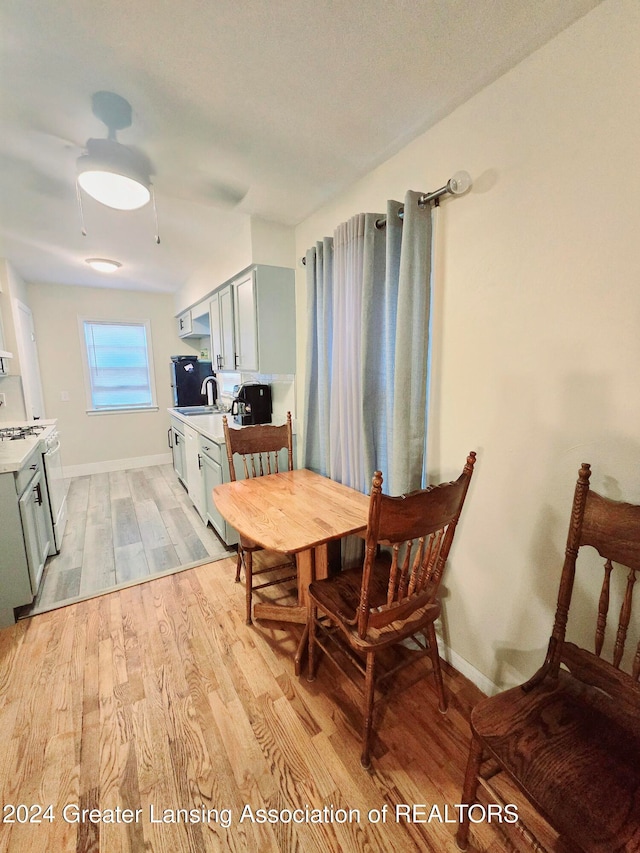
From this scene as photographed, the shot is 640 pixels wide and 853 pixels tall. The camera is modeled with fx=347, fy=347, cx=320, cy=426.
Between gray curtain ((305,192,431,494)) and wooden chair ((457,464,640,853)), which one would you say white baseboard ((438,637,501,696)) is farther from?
gray curtain ((305,192,431,494))

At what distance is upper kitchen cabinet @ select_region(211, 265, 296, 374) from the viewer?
257 centimetres

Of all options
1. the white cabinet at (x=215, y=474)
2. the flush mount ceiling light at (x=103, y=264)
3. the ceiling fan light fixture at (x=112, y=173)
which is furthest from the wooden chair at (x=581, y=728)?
the flush mount ceiling light at (x=103, y=264)

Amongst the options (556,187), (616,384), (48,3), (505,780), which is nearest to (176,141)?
(48,3)

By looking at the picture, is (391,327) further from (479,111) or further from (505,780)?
(505,780)

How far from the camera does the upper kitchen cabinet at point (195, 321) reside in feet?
13.0

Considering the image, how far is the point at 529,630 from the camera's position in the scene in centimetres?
137

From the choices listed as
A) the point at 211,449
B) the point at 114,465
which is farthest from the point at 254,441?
the point at 114,465

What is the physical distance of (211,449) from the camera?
278 cm

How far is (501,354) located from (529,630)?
43.2 inches

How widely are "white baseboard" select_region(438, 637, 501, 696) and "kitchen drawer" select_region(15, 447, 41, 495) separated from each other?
2455mm

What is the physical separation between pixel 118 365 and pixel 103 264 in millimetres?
1879

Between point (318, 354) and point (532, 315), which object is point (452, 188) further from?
point (318, 354)

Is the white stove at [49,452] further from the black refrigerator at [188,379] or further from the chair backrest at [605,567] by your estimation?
the chair backrest at [605,567]

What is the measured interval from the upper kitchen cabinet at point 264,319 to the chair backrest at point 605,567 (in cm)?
210
